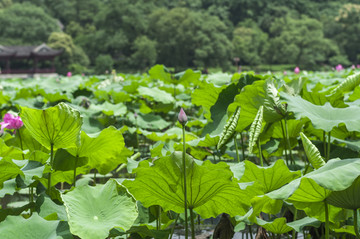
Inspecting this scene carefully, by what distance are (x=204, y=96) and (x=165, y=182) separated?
0.71 metres

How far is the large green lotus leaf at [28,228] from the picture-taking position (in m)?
0.72

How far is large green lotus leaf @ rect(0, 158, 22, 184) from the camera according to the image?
858 mm

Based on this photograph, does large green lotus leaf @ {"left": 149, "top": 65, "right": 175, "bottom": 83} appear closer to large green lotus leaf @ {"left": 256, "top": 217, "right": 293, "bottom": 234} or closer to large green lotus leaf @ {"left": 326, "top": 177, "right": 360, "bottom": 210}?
large green lotus leaf @ {"left": 256, "top": 217, "right": 293, "bottom": 234}

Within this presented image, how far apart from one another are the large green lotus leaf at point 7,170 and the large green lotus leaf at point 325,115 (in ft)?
2.08

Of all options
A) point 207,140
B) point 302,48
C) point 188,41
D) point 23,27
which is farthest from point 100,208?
point 23,27

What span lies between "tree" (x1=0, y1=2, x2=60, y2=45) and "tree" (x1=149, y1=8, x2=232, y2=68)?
28.6 ft

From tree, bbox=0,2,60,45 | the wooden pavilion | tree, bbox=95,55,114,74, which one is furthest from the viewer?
tree, bbox=0,2,60,45

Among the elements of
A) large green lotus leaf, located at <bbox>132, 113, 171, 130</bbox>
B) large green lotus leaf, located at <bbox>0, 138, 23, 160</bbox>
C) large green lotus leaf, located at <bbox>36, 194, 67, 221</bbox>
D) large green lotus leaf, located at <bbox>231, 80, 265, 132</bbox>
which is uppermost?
large green lotus leaf, located at <bbox>231, 80, 265, 132</bbox>

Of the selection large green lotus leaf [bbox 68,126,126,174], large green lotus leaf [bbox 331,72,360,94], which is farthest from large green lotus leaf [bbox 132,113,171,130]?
large green lotus leaf [bbox 68,126,126,174]

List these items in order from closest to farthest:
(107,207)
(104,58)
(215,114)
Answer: (107,207) < (215,114) < (104,58)

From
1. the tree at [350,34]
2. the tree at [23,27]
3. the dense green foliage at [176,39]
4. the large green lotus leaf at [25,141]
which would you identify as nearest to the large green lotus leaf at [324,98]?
the large green lotus leaf at [25,141]

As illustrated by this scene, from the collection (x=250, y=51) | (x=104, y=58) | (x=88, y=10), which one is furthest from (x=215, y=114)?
(x=88, y=10)

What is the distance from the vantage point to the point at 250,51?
1380 inches

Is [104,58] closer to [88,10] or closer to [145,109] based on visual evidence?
[88,10]
